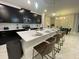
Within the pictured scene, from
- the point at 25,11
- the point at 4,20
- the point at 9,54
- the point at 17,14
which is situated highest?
the point at 25,11

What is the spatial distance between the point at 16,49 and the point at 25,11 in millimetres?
4349

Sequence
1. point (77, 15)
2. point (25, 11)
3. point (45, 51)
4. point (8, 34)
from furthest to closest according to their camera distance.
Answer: point (77, 15) < point (25, 11) < point (8, 34) < point (45, 51)

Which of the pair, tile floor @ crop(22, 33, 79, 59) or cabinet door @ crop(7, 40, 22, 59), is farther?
tile floor @ crop(22, 33, 79, 59)

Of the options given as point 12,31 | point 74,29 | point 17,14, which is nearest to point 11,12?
point 17,14

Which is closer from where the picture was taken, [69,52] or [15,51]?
[15,51]

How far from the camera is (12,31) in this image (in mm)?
3973

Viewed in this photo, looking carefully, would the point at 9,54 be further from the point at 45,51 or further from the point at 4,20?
the point at 4,20

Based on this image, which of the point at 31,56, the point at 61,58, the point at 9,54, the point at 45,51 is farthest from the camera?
the point at 61,58

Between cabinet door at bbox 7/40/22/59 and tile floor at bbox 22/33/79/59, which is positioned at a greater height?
cabinet door at bbox 7/40/22/59

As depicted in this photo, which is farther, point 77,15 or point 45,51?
point 77,15

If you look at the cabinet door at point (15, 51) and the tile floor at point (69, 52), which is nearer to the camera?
the cabinet door at point (15, 51)

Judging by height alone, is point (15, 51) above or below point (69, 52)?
above

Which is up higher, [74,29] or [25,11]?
→ [25,11]

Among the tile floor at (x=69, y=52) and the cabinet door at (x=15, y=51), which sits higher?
the cabinet door at (x=15, y=51)
